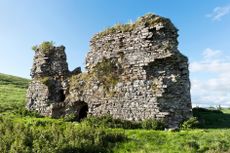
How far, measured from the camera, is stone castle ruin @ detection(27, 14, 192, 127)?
22328 millimetres

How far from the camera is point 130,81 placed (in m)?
23.5

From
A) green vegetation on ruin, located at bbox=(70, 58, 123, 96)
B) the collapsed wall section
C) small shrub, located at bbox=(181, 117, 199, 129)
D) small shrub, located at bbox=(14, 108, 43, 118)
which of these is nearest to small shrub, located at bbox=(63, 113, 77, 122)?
the collapsed wall section

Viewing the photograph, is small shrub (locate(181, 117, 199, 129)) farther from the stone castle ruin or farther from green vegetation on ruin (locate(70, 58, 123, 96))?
green vegetation on ruin (locate(70, 58, 123, 96))

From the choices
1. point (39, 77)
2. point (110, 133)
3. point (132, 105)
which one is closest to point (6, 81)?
point (39, 77)

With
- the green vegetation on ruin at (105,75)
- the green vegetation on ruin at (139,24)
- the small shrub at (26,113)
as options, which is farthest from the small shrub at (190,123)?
the small shrub at (26,113)

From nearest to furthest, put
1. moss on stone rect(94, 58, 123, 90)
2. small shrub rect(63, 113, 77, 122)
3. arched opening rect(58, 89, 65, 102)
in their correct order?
moss on stone rect(94, 58, 123, 90) < small shrub rect(63, 113, 77, 122) < arched opening rect(58, 89, 65, 102)

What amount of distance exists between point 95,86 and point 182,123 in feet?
21.6

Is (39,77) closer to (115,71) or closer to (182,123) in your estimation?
(115,71)

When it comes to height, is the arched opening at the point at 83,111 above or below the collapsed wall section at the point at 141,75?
below

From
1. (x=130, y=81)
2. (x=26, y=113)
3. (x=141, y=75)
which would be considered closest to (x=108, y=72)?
(x=130, y=81)

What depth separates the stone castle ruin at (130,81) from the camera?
879 inches

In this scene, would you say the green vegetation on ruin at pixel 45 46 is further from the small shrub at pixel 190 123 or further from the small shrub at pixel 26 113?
the small shrub at pixel 190 123

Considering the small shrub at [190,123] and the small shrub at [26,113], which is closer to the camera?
the small shrub at [190,123]

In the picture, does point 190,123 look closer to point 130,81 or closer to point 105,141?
point 130,81
